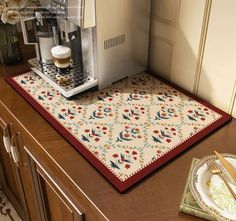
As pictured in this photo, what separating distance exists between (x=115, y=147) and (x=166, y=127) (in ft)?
0.49

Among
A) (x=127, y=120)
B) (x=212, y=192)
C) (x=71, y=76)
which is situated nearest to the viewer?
(x=212, y=192)

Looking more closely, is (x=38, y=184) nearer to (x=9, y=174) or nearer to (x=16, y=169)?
(x=16, y=169)

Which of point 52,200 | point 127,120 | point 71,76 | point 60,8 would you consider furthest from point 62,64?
point 52,200

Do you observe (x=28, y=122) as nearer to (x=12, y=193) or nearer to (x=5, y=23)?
(x=5, y=23)

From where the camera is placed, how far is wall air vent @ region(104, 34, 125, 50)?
3.16 feet

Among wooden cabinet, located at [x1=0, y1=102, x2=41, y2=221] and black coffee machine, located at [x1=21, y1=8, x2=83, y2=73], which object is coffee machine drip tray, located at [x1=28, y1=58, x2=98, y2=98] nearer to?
black coffee machine, located at [x1=21, y1=8, x2=83, y2=73]

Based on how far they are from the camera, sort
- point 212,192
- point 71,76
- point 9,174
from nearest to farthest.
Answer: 1. point 212,192
2. point 71,76
3. point 9,174

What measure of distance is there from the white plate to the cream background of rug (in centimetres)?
25

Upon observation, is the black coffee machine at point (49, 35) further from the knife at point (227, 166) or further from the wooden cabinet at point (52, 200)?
the knife at point (227, 166)

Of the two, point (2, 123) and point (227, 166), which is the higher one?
point (227, 166)

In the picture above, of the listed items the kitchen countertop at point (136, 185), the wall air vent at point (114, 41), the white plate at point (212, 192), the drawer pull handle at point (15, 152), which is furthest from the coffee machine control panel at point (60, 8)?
the white plate at point (212, 192)

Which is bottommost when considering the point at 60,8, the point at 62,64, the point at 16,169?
the point at 16,169

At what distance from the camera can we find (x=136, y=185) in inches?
28.9

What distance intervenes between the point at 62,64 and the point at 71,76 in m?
0.05
